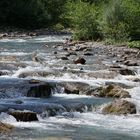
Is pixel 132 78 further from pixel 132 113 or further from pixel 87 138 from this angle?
pixel 87 138

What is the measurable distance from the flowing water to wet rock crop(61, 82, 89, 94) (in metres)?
0.31

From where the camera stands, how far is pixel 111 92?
73.4 ft

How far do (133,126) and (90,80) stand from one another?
29.4 ft

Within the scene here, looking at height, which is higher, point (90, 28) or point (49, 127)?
point (90, 28)

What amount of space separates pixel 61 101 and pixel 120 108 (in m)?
3.03

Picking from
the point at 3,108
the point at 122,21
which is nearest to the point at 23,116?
the point at 3,108

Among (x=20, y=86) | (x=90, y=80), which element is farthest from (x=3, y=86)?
(x=90, y=80)

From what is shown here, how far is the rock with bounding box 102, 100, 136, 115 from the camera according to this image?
61.6 feet

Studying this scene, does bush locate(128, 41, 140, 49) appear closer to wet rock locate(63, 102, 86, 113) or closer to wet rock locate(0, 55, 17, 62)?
wet rock locate(0, 55, 17, 62)

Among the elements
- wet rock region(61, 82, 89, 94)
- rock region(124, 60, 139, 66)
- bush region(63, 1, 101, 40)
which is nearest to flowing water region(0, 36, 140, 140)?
wet rock region(61, 82, 89, 94)

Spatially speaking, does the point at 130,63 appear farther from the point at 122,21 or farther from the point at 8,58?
the point at 122,21

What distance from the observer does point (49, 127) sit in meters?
16.4

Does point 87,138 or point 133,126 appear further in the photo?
point 133,126

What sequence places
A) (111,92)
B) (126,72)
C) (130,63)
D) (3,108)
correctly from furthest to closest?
1. (130,63)
2. (126,72)
3. (111,92)
4. (3,108)
